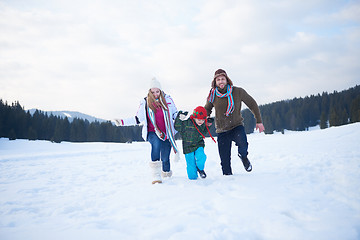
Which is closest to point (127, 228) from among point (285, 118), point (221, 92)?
point (221, 92)

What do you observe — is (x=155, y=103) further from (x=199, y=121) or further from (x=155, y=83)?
(x=199, y=121)

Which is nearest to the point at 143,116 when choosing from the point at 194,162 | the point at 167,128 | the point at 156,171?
the point at 167,128

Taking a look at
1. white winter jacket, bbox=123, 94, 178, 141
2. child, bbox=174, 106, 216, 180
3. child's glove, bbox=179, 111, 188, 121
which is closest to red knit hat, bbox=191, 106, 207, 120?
child, bbox=174, 106, 216, 180

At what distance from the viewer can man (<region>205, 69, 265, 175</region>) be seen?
12.8 ft

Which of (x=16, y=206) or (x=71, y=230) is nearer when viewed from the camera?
(x=71, y=230)

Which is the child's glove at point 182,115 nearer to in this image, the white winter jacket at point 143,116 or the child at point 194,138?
the child at point 194,138

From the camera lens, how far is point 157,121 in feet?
13.8

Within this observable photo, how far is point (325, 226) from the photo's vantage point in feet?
5.67

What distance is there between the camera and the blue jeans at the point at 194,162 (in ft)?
12.8

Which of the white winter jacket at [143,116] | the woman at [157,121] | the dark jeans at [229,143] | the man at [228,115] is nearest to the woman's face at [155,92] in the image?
the woman at [157,121]

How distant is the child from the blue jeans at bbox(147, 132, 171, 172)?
18.0 inches

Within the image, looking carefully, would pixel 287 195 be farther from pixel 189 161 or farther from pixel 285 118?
pixel 285 118

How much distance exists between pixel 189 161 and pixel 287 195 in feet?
6.35

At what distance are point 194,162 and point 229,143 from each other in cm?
87
